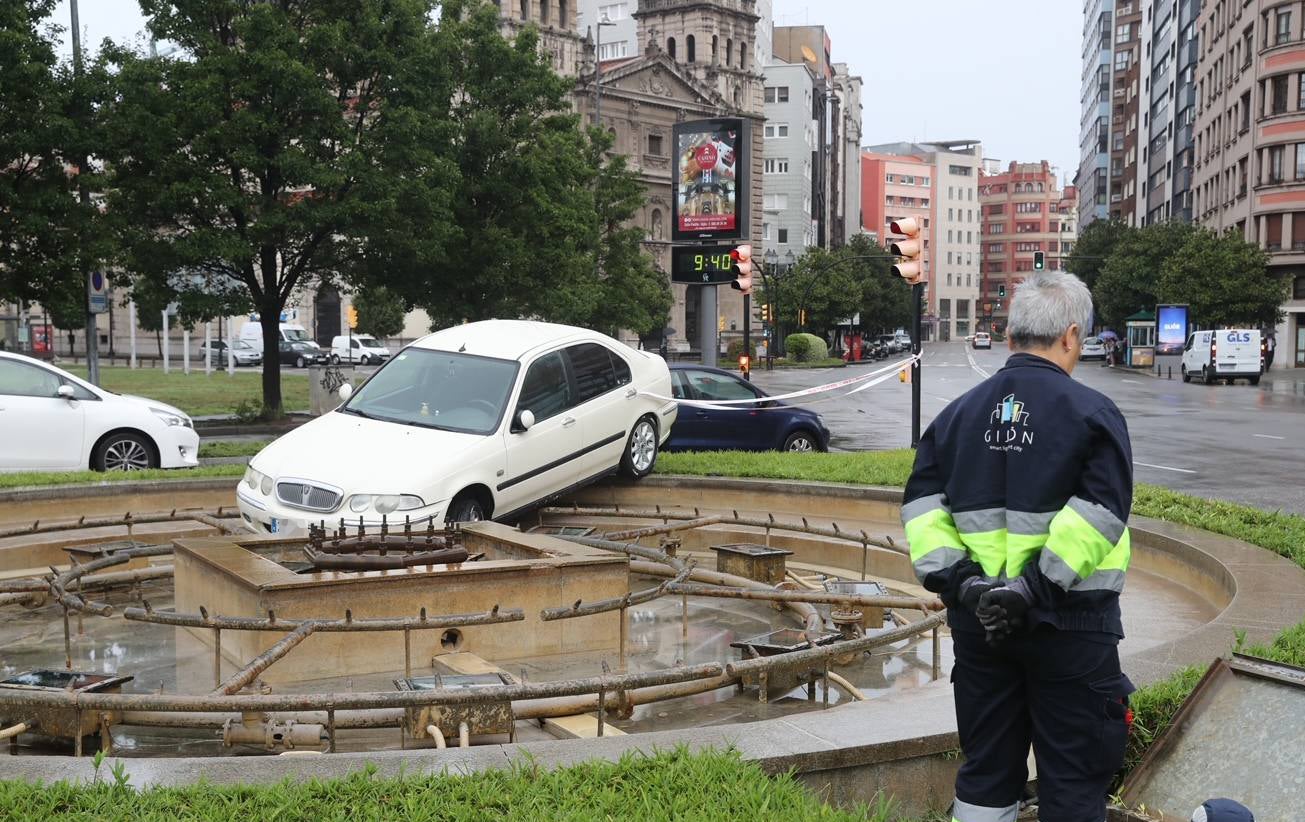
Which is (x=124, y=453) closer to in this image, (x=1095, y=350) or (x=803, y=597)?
(x=803, y=597)

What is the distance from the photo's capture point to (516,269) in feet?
110

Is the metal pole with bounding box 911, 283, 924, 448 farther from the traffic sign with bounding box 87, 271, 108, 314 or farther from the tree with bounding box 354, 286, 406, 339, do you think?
the tree with bounding box 354, 286, 406, 339

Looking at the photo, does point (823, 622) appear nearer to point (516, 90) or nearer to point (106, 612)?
point (106, 612)

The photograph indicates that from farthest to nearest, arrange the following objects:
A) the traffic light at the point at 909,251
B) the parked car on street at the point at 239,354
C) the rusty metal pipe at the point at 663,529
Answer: the parked car on street at the point at 239,354 < the traffic light at the point at 909,251 < the rusty metal pipe at the point at 663,529

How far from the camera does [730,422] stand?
17219 millimetres

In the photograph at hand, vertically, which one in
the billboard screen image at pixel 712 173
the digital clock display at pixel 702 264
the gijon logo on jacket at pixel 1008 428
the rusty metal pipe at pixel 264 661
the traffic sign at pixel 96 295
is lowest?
the rusty metal pipe at pixel 264 661

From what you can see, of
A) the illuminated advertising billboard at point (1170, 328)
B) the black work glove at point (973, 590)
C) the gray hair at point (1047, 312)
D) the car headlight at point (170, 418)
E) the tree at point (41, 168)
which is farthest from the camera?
the illuminated advertising billboard at point (1170, 328)

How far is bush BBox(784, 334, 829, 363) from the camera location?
3078 inches

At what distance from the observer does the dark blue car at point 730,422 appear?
17234 mm

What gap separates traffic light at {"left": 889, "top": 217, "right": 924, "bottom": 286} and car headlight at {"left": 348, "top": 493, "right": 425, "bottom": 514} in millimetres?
8737

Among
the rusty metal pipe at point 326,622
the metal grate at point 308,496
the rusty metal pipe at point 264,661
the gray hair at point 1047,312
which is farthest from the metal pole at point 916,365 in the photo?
the gray hair at point 1047,312

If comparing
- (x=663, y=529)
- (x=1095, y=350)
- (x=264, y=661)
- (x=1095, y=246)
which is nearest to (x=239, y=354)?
(x=1095, y=350)

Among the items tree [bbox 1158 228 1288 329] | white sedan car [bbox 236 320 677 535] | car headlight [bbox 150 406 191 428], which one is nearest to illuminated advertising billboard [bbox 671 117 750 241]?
car headlight [bbox 150 406 191 428]

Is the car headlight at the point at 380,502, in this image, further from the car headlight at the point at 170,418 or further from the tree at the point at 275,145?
the tree at the point at 275,145
